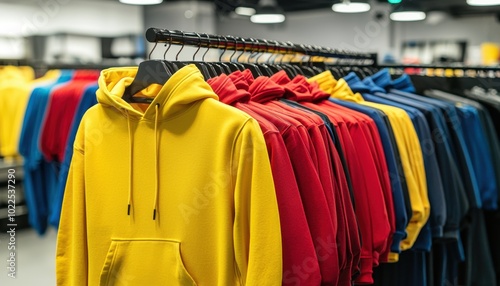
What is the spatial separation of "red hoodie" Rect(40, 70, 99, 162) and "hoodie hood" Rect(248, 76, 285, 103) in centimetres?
168

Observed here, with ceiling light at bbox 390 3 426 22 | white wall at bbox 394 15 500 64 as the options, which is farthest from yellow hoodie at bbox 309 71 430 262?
white wall at bbox 394 15 500 64

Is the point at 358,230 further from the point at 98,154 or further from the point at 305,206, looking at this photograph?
the point at 98,154

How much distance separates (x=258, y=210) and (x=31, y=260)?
363 centimetres

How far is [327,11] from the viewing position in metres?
13.2

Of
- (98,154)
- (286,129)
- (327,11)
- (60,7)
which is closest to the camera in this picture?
(286,129)

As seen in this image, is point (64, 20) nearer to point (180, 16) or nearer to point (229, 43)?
point (180, 16)

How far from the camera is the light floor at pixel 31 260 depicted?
382 cm

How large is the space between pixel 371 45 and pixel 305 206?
11317 millimetres

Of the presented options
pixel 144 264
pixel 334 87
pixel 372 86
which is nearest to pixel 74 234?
pixel 144 264

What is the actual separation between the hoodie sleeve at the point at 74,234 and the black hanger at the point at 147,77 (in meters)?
0.20

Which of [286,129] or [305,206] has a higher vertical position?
[286,129]

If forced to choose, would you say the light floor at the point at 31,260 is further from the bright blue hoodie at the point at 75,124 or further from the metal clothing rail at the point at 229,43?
the metal clothing rail at the point at 229,43

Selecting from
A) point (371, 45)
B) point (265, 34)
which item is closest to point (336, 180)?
point (371, 45)

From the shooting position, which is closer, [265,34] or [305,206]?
[305,206]
